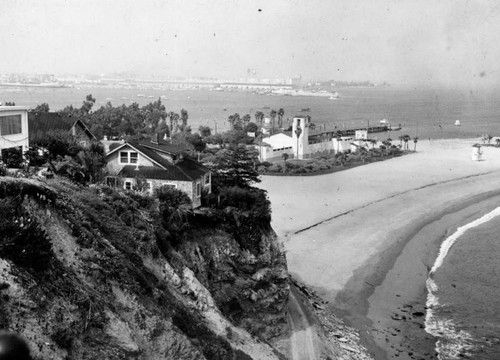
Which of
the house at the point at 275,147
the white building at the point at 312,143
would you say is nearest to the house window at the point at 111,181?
the house at the point at 275,147

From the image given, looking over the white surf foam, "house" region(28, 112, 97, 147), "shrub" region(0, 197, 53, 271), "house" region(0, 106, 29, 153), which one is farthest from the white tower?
"shrub" region(0, 197, 53, 271)

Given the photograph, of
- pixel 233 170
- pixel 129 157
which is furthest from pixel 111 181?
pixel 233 170

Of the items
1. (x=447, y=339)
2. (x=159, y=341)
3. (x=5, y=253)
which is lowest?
(x=447, y=339)

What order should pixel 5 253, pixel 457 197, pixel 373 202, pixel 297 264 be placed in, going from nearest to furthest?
pixel 5 253 < pixel 297 264 < pixel 373 202 < pixel 457 197

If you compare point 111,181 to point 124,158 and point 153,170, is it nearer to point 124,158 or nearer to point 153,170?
point 124,158

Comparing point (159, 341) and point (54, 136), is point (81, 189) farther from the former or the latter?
point (54, 136)

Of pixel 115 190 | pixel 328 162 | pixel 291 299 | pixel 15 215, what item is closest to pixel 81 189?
pixel 115 190
